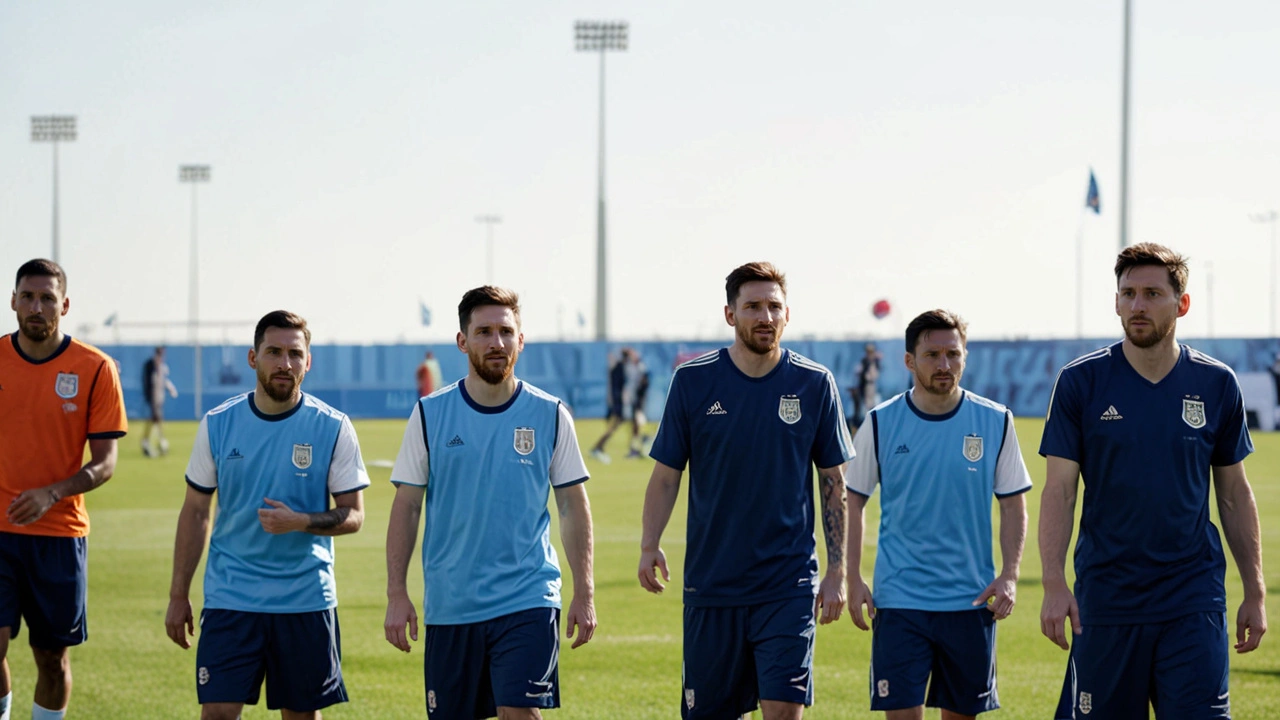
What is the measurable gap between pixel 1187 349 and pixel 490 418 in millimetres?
2827

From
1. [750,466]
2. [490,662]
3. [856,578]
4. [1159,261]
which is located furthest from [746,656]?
[1159,261]

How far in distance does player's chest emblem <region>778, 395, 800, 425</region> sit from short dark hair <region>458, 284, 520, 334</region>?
3.86ft

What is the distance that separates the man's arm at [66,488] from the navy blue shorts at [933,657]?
3.66 metres

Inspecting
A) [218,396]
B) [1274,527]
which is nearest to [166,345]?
[218,396]

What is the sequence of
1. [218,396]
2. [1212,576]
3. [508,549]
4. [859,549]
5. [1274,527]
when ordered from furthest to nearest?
1. [218,396]
2. [1274,527]
3. [859,549]
4. [508,549]
5. [1212,576]

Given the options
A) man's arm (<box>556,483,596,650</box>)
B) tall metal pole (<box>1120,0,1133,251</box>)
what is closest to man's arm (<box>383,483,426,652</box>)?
man's arm (<box>556,483,596,650</box>)

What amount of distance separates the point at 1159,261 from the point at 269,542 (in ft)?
12.5

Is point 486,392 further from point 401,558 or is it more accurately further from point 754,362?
point 754,362

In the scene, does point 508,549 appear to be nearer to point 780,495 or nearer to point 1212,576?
point 780,495

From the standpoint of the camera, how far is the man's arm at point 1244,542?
5480mm

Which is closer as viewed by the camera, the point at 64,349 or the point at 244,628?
the point at 244,628

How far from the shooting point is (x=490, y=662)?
19.1 ft

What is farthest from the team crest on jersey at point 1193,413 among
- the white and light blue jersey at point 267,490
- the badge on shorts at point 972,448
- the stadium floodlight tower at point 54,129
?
the stadium floodlight tower at point 54,129

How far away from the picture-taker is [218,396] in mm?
46031
